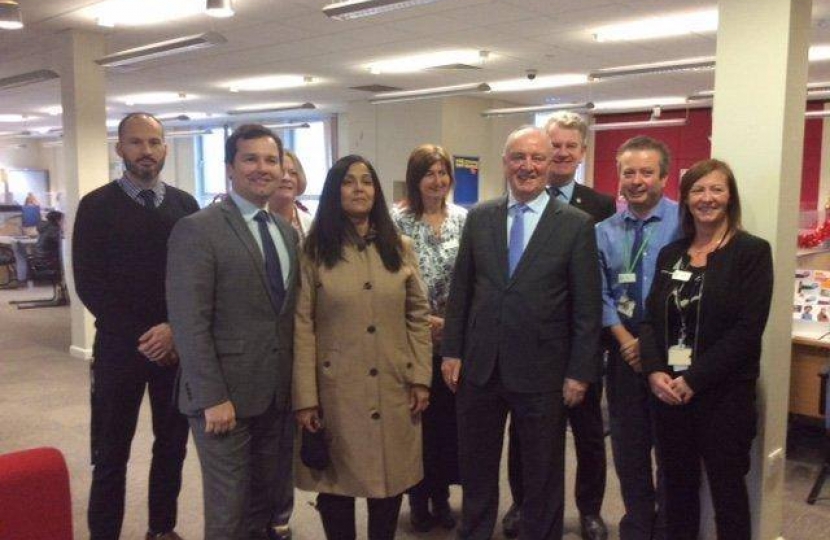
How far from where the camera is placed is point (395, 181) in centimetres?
1117

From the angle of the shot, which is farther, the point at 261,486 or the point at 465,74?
the point at 465,74

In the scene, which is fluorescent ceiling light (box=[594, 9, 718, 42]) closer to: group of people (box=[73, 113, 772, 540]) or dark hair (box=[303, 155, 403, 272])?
group of people (box=[73, 113, 772, 540])

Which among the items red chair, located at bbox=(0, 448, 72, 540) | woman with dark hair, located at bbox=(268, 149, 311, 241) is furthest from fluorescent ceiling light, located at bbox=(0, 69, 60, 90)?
red chair, located at bbox=(0, 448, 72, 540)

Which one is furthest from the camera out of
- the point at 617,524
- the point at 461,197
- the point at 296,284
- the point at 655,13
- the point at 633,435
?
the point at 461,197

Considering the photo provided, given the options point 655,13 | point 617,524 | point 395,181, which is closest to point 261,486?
point 617,524

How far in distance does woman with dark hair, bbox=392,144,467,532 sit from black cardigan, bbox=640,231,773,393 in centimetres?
97

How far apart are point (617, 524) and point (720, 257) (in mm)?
1404

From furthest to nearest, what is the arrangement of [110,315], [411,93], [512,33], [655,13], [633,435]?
[411,93] → [512,33] → [655,13] → [633,435] → [110,315]

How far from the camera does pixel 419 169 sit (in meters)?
2.79

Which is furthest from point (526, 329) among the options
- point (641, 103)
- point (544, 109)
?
point (641, 103)

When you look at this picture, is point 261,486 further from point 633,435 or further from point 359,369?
point 633,435

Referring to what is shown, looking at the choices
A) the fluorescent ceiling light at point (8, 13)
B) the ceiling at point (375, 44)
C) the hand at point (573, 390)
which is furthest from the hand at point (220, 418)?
the ceiling at point (375, 44)

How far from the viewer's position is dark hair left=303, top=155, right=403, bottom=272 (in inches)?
86.7

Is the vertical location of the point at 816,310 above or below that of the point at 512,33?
below
